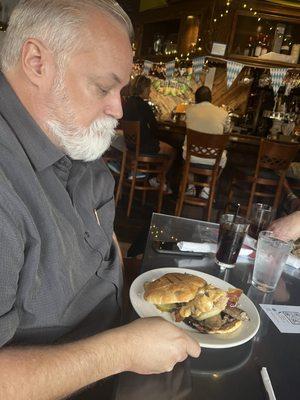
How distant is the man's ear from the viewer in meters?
1.00

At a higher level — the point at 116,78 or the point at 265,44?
the point at 265,44

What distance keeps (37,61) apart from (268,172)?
3463 millimetres

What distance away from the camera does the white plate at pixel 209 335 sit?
82 cm

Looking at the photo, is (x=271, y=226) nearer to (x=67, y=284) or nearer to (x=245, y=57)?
(x=67, y=284)

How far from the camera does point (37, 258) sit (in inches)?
31.8

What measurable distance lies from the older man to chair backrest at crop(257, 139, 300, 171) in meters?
2.88

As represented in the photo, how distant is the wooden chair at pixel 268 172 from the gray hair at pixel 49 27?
3052 mm

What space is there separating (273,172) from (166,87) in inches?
157

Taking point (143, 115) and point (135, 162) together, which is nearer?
point (135, 162)

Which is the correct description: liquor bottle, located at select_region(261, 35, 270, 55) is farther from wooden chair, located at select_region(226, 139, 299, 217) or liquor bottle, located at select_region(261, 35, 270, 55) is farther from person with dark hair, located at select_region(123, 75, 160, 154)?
wooden chair, located at select_region(226, 139, 299, 217)

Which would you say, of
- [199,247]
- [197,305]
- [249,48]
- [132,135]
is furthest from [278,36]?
[197,305]

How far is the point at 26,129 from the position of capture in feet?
3.17

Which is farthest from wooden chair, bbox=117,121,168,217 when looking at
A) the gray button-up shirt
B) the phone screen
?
the gray button-up shirt

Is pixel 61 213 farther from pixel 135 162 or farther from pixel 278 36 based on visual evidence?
pixel 278 36
